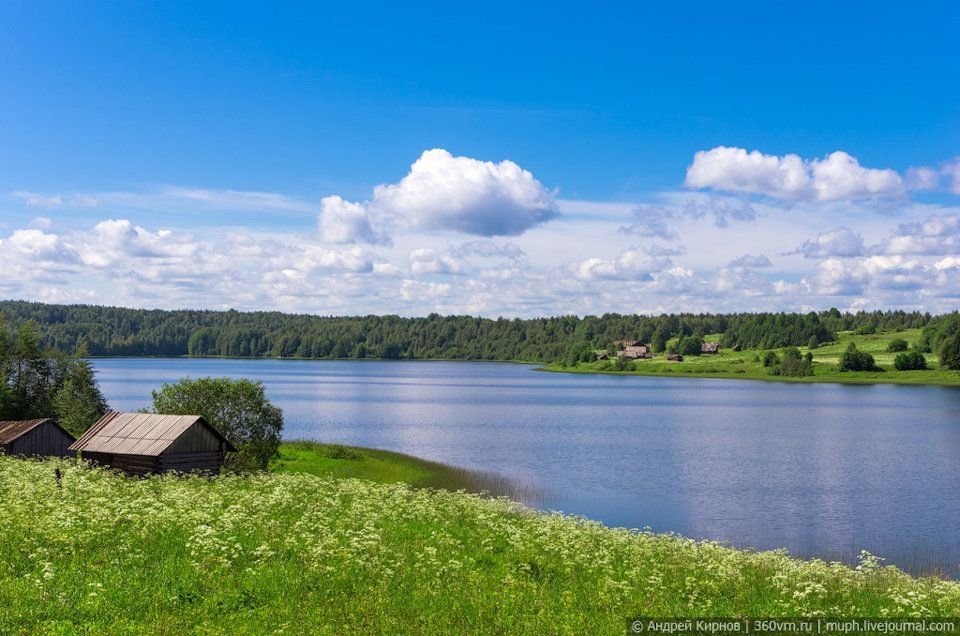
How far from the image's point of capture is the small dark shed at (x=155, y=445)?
39062 mm

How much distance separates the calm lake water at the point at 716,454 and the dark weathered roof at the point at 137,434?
68.4ft

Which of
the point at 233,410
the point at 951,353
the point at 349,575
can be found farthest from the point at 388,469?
the point at 951,353

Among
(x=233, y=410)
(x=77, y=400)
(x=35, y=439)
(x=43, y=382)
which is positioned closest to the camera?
(x=35, y=439)

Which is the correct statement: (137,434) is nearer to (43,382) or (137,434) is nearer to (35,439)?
(35,439)

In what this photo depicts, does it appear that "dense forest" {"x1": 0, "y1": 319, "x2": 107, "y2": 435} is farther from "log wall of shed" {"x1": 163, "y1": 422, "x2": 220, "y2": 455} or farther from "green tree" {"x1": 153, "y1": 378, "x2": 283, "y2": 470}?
"log wall of shed" {"x1": 163, "y1": 422, "x2": 220, "y2": 455}

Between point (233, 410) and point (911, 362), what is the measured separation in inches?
7413

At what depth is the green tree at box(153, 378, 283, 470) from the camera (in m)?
51.2

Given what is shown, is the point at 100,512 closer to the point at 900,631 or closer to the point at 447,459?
the point at 900,631

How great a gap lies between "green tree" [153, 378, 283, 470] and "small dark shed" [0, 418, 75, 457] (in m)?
6.14

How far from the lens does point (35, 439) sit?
1811 inches

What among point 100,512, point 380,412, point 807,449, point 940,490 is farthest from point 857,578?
point 380,412

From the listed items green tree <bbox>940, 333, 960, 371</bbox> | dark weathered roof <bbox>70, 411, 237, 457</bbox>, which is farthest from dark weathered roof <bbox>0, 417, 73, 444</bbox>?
green tree <bbox>940, 333, 960, 371</bbox>

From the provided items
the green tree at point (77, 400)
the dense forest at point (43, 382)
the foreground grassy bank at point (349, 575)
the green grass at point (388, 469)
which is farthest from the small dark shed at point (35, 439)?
the foreground grassy bank at point (349, 575)

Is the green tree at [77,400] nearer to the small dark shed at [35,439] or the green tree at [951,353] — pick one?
the small dark shed at [35,439]
